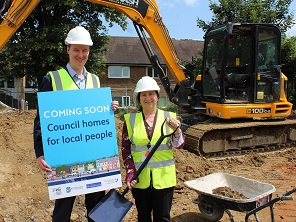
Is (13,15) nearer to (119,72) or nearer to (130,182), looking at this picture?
(130,182)

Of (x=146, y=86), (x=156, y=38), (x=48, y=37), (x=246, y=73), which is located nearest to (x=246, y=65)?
(x=246, y=73)

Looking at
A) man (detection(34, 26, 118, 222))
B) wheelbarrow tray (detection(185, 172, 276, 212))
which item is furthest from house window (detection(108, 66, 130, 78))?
man (detection(34, 26, 118, 222))

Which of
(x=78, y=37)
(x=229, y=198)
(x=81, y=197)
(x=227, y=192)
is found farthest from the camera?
(x=81, y=197)

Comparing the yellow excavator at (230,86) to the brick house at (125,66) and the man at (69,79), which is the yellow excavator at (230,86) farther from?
the brick house at (125,66)

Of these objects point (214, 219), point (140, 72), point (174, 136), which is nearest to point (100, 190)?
point (174, 136)

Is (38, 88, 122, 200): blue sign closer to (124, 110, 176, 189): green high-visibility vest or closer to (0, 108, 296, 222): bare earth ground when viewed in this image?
(124, 110, 176, 189): green high-visibility vest

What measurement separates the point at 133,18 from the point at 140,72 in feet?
60.3

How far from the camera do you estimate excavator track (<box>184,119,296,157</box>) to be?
26.8 feet

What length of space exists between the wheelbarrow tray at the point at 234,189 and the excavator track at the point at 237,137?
9.85ft

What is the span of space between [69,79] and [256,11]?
16327mm

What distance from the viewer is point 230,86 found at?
8641 mm

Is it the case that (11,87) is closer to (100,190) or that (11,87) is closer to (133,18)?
(133,18)

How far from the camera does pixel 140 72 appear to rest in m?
27.0

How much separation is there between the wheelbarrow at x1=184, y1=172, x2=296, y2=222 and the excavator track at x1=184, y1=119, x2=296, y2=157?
3.03 meters
